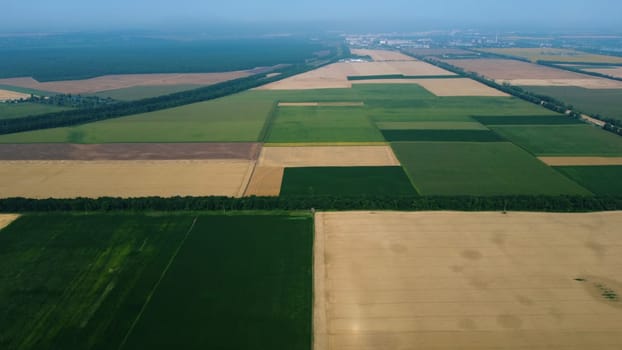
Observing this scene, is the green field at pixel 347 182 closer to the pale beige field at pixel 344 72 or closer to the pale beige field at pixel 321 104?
the pale beige field at pixel 321 104

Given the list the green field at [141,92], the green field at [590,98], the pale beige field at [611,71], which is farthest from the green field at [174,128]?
the pale beige field at [611,71]

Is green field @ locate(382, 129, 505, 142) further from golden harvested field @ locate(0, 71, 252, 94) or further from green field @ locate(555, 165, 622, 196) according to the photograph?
golden harvested field @ locate(0, 71, 252, 94)

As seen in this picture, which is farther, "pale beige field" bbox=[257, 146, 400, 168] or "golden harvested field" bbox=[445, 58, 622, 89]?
"golden harvested field" bbox=[445, 58, 622, 89]

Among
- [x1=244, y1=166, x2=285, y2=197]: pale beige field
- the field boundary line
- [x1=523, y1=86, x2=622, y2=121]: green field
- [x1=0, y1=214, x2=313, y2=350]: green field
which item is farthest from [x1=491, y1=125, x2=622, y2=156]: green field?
the field boundary line

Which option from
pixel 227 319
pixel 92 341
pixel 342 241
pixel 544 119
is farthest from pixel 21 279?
pixel 544 119

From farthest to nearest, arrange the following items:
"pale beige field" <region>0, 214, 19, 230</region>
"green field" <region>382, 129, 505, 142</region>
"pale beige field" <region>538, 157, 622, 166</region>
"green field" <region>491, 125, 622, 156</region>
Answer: "green field" <region>382, 129, 505, 142</region> → "green field" <region>491, 125, 622, 156</region> → "pale beige field" <region>538, 157, 622, 166</region> → "pale beige field" <region>0, 214, 19, 230</region>

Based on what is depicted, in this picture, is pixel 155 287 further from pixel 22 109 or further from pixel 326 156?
pixel 22 109
